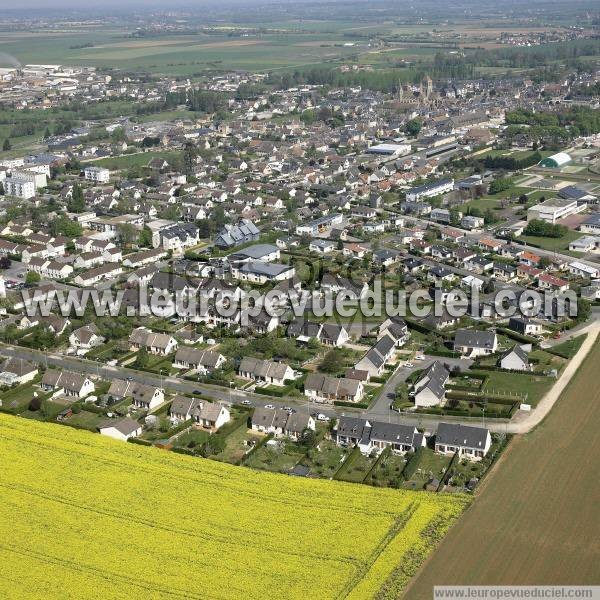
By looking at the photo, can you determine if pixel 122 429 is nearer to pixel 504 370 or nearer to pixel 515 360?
pixel 504 370

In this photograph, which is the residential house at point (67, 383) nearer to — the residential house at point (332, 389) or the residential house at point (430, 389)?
the residential house at point (332, 389)

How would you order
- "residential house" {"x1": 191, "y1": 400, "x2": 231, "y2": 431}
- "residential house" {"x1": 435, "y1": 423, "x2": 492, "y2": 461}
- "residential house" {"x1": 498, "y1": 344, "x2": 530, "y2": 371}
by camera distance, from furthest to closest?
"residential house" {"x1": 498, "y1": 344, "x2": 530, "y2": 371}
"residential house" {"x1": 191, "y1": 400, "x2": 231, "y2": 431}
"residential house" {"x1": 435, "y1": 423, "x2": 492, "y2": 461}

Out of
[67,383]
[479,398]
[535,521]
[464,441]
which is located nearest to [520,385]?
[479,398]

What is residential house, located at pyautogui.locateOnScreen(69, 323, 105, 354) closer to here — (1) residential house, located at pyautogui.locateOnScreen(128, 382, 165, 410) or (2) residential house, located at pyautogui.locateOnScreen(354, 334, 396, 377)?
(1) residential house, located at pyautogui.locateOnScreen(128, 382, 165, 410)

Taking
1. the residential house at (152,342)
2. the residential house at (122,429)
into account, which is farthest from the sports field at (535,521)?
the residential house at (152,342)

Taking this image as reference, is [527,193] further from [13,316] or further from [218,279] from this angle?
[13,316]

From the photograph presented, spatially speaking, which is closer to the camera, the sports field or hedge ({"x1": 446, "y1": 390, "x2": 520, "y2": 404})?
the sports field

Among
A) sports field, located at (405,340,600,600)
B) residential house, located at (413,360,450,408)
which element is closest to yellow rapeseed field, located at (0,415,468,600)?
sports field, located at (405,340,600,600)
